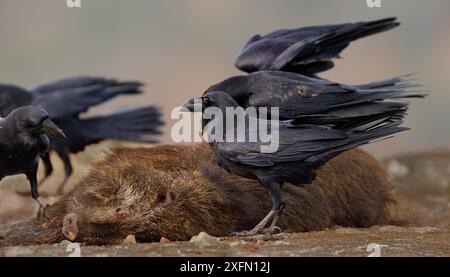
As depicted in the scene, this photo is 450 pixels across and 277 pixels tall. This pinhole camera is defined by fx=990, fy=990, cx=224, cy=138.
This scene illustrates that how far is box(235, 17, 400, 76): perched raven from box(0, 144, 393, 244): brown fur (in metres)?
0.80

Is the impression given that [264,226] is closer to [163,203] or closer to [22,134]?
[163,203]

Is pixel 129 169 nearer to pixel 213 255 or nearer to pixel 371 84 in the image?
pixel 213 255

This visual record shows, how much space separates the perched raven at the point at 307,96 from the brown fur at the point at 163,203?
60cm

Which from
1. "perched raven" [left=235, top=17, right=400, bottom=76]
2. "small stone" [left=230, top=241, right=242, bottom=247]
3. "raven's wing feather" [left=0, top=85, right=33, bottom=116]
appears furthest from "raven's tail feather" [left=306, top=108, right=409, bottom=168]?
"raven's wing feather" [left=0, top=85, right=33, bottom=116]

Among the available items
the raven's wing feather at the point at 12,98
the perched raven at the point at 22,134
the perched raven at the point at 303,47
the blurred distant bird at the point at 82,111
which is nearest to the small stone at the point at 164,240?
the perched raven at the point at 22,134

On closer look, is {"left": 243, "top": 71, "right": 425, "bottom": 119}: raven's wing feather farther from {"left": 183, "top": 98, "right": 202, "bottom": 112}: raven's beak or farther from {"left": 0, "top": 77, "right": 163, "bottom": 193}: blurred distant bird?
{"left": 0, "top": 77, "right": 163, "bottom": 193}: blurred distant bird

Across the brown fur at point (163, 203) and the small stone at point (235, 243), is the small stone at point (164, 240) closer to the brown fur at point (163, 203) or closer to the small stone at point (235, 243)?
the brown fur at point (163, 203)

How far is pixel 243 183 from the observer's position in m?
6.61

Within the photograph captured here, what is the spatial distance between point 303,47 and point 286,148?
5.43ft

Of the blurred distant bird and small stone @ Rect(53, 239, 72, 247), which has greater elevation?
the blurred distant bird

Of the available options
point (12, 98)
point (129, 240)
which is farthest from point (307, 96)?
point (12, 98)

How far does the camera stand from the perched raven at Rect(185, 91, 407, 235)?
5.78m

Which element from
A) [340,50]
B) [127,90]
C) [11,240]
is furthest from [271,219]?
[127,90]

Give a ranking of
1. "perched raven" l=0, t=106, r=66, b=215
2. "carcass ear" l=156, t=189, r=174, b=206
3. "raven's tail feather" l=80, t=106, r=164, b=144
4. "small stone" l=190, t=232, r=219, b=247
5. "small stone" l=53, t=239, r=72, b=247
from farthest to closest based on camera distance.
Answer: "raven's tail feather" l=80, t=106, r=164, b=144
"perched raven" l=0, t=106, r=66, b=215
"carcass ear" l=156, t=189, r=174, b=206
"small stone" l=53, t=239, r=72, b=247
"small stone" l=190, t=232, r=219, b=247
